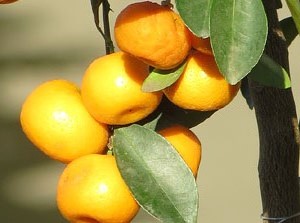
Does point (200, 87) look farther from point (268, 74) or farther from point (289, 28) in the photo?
point (289, 28)

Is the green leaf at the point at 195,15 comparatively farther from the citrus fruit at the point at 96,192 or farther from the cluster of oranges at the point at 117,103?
the citrus fruit at the point at 96,192

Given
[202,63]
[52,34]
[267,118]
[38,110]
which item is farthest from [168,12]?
[52,34]

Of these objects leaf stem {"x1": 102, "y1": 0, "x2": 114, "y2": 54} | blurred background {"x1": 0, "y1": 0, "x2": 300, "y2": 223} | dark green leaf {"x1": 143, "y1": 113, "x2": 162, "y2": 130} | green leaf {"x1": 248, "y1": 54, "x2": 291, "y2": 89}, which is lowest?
blurred background {"x1": 0, "y1": 0, "x2": 300, "y2": 223}

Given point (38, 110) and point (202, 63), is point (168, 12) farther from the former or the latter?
point (38, 110)

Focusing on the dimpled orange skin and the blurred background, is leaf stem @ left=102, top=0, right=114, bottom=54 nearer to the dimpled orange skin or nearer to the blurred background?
the dimpled orange skin

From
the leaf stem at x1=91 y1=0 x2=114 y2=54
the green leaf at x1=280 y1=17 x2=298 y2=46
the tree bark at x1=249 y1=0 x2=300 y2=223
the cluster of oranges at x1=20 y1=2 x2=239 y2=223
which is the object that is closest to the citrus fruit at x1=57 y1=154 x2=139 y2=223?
the cluster of oranges at x1=20 y1=2 x2=239 y2=223

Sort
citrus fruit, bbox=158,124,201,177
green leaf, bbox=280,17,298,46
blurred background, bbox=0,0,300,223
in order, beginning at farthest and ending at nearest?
blurred background, bbox=0,0,300,223 < green leaf, bbox=280,17,298,46 < citrus fruit, bbox=158,124,201,177

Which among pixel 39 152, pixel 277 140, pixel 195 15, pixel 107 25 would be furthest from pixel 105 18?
pixel 39 152

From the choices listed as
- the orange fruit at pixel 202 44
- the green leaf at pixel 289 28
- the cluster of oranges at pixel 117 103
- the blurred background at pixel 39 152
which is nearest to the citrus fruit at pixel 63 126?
the cluster of oranges at pixel 117 103
